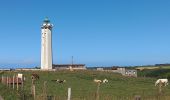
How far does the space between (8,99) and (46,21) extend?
239 feet

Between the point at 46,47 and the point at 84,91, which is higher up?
the point at 46,47

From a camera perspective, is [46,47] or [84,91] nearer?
[84,91]

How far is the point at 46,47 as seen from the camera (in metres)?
93.8

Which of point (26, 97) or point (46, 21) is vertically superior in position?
point (46, 21)

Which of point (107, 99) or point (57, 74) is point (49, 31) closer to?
point (57, 74)

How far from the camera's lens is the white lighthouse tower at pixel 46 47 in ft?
308

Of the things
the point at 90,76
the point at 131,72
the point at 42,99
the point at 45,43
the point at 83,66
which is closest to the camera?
the point at 42,99

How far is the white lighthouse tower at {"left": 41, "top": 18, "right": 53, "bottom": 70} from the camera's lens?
9379 centimetres

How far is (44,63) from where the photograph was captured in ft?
309

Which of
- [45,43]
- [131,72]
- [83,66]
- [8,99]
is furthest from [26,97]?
[83,66]

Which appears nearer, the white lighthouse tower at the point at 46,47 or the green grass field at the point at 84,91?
the green grass field at the point at 84,91

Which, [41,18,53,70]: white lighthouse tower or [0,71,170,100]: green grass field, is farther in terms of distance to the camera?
[41,18,53,70]: white lighthouse tower

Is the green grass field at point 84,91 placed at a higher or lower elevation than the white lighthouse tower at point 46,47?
lower

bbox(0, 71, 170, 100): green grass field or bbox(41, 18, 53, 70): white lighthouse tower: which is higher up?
bbox(41, 18, 53, 70): white lighthouse tower
